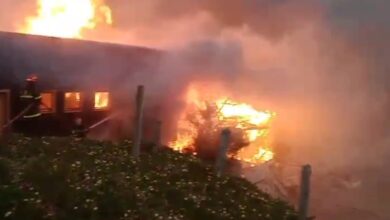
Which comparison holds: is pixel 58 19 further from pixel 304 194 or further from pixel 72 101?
pixel 304 194

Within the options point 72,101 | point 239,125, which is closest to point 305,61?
point 239,125

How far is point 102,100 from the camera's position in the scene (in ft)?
50.3

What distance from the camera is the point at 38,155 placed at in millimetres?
8914

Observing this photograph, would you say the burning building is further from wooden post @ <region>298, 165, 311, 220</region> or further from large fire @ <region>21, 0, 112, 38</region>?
wooden post @ <region>298, 165, 311, 220</region>

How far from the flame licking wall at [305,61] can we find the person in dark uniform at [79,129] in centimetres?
493

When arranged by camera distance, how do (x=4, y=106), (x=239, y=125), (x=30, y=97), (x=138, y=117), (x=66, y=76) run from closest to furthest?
(x=138, y=117)
(x=4, y=106)
(x=30, y=97)
(x=66, y=76)
(x=239, y=125)

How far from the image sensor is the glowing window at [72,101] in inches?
559

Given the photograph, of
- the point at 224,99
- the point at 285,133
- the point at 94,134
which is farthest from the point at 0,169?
the point at 285,133

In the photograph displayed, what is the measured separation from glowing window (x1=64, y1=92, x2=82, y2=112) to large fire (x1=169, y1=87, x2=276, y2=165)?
2.90 metres

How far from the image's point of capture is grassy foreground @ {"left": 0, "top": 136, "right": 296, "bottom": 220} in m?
7.11

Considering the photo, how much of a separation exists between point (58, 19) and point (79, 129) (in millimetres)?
5213

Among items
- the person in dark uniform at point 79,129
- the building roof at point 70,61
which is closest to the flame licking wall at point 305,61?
the building roof at point 70,61

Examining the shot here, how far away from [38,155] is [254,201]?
3464 millimetres

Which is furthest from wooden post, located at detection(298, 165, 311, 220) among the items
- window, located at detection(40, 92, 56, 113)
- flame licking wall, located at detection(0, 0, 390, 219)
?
flame licking wall, located at detection(0, 0, 390, 219)
